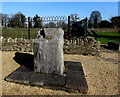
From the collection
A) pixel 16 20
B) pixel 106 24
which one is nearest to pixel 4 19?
pixel 16 20

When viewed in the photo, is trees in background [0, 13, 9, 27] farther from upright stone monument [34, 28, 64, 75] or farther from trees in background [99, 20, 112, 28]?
trees in background [99, 20, 112, 28]

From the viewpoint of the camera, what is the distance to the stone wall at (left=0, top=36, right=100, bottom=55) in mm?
7254

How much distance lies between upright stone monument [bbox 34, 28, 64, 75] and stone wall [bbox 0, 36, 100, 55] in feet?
11.8

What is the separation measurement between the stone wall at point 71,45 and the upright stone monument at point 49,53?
3.61 metres

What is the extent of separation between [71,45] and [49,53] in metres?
3.76

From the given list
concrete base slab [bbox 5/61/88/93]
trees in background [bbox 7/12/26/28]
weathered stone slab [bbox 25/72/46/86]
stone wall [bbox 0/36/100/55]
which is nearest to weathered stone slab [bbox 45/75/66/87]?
concrete base slab [bbox 5/61/88/93]

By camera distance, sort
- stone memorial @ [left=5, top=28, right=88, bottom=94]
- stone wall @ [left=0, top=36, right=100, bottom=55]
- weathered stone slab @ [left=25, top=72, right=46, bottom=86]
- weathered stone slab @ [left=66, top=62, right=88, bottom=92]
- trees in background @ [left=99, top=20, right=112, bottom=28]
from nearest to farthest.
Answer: weathered stone slab @ [left=66, top=62, right=88, bottom=92] → weathered stone slab @ [left=25, top=72, right=46, bottom=86] → stone memorial @ [left=5, top=28, right=88, bottom=94] → stone wall @ [left=0, top=36, right=100, bottom=55] → trees in background @ [left=99, top=20, right=112, bottom=28]

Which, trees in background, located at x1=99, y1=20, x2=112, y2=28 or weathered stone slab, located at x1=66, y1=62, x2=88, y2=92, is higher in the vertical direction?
trees in background, located at x1=99, y1=20, x2=112, y2=28

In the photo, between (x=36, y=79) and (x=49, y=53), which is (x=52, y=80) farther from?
(x=49, y=53)

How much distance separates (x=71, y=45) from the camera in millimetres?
7328

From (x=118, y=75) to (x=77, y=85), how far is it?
199cm

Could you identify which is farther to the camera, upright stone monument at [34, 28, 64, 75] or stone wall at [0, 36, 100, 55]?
stone wall at [0, 36, 100, 55]

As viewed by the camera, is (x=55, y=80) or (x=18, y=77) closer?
(x=55, y=80)

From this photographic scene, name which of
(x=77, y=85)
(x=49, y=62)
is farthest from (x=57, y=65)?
(x=77, y=85)
